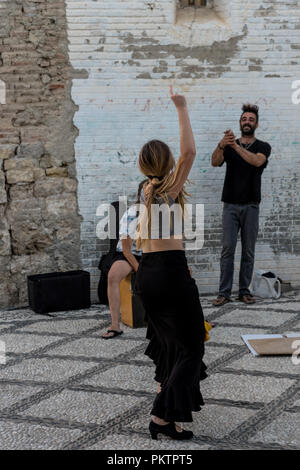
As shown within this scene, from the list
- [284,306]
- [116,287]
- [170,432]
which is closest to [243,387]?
[170,432]

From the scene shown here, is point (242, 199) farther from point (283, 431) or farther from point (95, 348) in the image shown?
point (283, 431)

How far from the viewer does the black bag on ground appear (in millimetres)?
7043

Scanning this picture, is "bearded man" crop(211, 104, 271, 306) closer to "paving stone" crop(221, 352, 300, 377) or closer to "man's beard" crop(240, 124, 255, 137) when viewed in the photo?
"man's beard" crop(240, 124, 255, 137)

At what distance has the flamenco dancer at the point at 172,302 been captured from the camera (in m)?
3.71

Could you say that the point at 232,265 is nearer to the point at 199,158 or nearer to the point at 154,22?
the point at 199,158

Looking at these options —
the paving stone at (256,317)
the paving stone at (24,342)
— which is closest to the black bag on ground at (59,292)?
the paving stone at (24,342)

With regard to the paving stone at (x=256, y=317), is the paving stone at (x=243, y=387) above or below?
below

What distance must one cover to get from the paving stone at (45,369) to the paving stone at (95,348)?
22 cm

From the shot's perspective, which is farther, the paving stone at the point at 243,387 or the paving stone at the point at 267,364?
the paving stone at the point at 267,364

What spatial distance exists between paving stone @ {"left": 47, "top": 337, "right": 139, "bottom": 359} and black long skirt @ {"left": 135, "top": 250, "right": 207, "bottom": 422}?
1.74m

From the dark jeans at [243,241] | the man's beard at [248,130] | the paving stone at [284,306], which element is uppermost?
the man's beard at [248,130]

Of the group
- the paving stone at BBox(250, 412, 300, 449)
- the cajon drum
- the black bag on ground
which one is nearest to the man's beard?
the cajon drum

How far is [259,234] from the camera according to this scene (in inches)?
312

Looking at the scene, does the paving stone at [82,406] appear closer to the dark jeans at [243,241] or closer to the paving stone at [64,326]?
the paving stone at [64,326]
